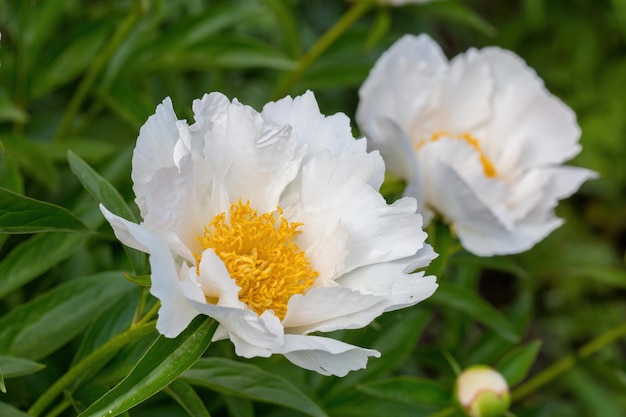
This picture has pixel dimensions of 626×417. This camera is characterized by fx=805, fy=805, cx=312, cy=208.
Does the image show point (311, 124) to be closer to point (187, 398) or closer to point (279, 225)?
point (279, 225)

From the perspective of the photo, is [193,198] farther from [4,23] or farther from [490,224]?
Answer: [4,23]

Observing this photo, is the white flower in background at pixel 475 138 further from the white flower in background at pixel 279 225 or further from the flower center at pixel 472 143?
the white flower in background at pixel 279 225

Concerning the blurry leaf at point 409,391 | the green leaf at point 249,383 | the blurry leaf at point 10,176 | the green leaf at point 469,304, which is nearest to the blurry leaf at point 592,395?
the green leaf at point 469,304

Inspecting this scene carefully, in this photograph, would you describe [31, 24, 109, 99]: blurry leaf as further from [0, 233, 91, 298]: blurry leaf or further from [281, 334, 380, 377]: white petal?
[281, 334, 380, 377]: white petal

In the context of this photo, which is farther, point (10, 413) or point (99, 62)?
point (99, 62)

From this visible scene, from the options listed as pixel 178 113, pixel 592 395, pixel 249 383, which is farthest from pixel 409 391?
pixel 592 395

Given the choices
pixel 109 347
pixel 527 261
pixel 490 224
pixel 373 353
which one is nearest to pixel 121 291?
pixel 109 347
